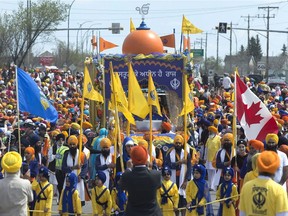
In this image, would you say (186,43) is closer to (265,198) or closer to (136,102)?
(136,102)

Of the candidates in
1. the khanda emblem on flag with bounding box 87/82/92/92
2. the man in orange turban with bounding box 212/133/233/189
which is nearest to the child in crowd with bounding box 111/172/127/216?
the man in orange turban with bounding box 212/133/233/189

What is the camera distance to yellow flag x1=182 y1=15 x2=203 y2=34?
82.4 feet

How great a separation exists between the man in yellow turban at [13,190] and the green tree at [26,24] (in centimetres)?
4953

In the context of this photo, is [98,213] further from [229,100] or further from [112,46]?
[229,100]

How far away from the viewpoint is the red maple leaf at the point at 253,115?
46.0ft

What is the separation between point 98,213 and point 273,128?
10.1 feet

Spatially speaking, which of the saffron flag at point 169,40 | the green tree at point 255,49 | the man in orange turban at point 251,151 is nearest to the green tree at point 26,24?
the saffron flag at point 169,40

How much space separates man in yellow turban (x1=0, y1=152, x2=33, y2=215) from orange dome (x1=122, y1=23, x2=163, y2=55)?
14452mm

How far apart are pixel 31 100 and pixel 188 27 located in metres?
10.9

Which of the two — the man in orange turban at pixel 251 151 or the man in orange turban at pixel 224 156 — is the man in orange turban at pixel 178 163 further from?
the man in orange turban at pixel 251 151

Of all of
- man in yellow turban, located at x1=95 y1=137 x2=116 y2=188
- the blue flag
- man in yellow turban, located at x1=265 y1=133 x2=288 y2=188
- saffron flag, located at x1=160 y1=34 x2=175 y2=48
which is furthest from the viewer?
saffron flag, located at x1=160 y1=34 x2=175 y2=48

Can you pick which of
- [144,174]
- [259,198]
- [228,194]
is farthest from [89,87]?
[259,198]

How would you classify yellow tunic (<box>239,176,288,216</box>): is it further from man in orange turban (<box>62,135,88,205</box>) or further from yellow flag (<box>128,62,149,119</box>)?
yellow flag (<box>128,62,149,119</box>)

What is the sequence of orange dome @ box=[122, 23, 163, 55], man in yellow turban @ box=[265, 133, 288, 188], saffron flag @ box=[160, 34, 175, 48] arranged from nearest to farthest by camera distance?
1. man in yellow turban @ box=[265, 133, 288, 188]
2. orange dome @ box=[122, 23, 163, 55]
3. saffron flag @ box=[160, 34, 175, 48]
